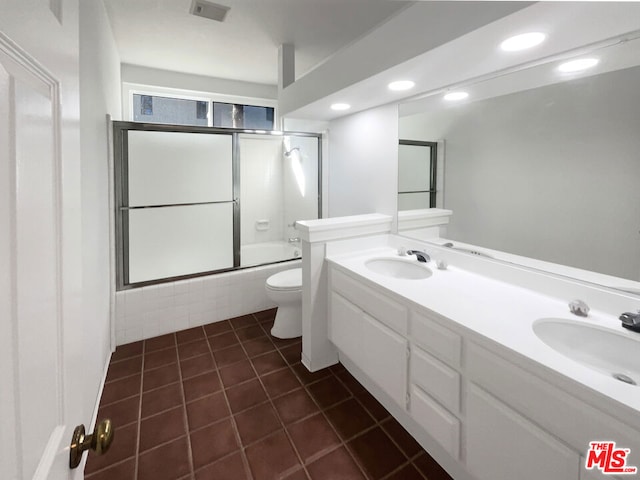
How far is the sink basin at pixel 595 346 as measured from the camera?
1146 millimetres

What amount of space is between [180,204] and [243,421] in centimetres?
212

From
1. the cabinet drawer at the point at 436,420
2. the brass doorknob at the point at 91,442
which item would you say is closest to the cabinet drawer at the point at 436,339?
the cabinet drawer at the point at 436,420

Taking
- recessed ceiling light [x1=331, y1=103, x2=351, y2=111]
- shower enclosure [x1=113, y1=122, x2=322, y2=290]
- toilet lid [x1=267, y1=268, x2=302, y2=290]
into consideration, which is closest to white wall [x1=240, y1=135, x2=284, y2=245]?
shower enclosure [x1=113, y1=122, x2=322, y2=290]

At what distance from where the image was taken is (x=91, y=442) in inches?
24.0

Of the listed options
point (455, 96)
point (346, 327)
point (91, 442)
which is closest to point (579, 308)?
point (346, 327)

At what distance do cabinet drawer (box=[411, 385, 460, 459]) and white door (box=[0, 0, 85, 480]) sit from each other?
49.8 inches

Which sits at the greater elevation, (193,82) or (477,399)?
(193,82)

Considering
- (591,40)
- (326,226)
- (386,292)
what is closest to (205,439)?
(386,292)

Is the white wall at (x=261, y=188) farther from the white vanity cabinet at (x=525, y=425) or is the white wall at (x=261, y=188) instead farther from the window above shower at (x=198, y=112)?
the white vanity cabinet at (x=525, y=425)

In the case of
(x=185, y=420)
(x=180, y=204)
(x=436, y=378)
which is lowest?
(x=185, y=420)

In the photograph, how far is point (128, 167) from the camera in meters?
2.75

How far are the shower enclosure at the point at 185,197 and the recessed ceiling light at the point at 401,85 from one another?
59.3 inches

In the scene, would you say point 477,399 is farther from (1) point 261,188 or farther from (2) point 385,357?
(1) point 261,188

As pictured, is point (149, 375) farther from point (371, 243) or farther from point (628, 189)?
point (628, 189)
